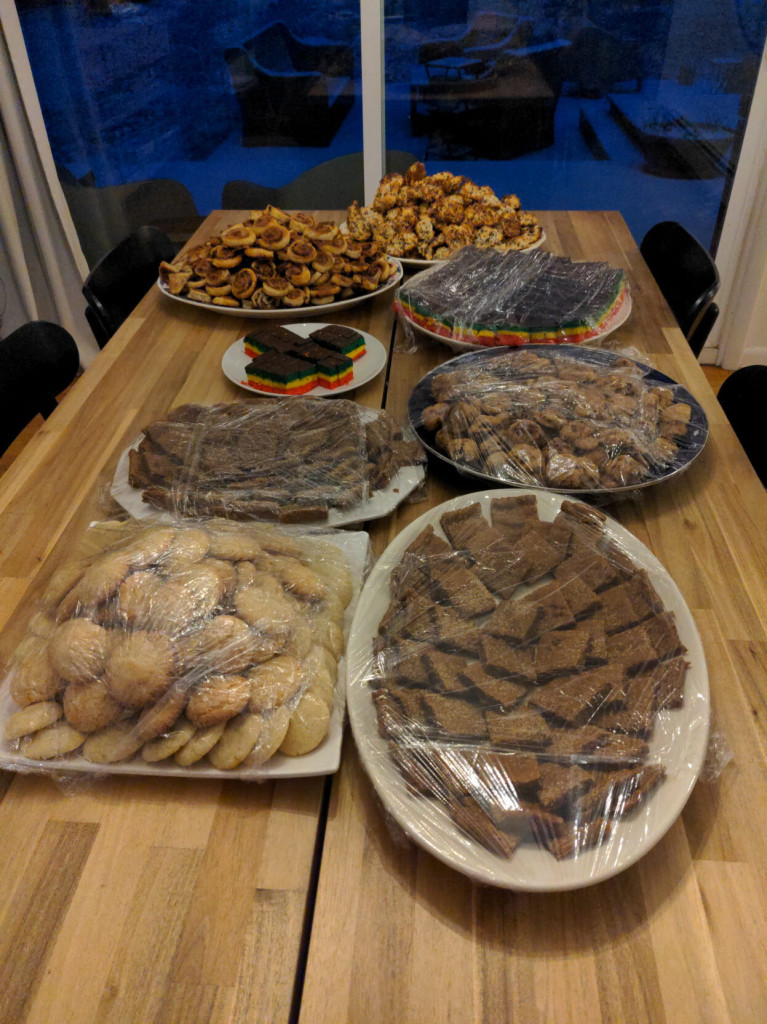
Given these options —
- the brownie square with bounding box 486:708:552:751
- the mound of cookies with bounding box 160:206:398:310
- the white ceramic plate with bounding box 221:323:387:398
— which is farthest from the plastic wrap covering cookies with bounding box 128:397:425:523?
the mound of cookies with bounding box 160:206:398:310

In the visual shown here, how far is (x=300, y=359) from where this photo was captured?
1680 mm

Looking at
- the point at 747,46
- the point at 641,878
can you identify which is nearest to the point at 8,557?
the point at 641,878

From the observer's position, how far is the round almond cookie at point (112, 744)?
884 millimetres

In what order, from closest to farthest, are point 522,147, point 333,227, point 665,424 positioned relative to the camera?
point 665,424, point 333,227, point 522,147

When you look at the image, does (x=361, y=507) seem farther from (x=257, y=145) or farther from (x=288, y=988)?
(x=257, y=145)

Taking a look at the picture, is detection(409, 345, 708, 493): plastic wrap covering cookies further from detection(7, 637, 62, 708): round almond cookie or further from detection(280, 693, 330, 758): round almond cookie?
detection(7, 637, 62, 708): round almond cookie

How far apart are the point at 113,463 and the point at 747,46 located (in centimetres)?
357

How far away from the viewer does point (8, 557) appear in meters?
1.29

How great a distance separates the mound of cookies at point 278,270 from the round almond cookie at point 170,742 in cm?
136

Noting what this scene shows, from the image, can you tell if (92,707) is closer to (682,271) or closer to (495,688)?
(495,688)

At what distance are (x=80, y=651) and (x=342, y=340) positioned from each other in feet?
3.41

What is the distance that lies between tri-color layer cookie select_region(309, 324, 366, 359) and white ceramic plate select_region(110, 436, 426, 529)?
473mm

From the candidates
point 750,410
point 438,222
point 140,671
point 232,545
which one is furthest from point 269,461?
point 438,222

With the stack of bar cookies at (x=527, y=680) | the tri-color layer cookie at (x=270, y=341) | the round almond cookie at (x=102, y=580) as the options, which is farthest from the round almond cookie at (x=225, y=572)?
the tri-color layer cookie at (x=270, y=341)
